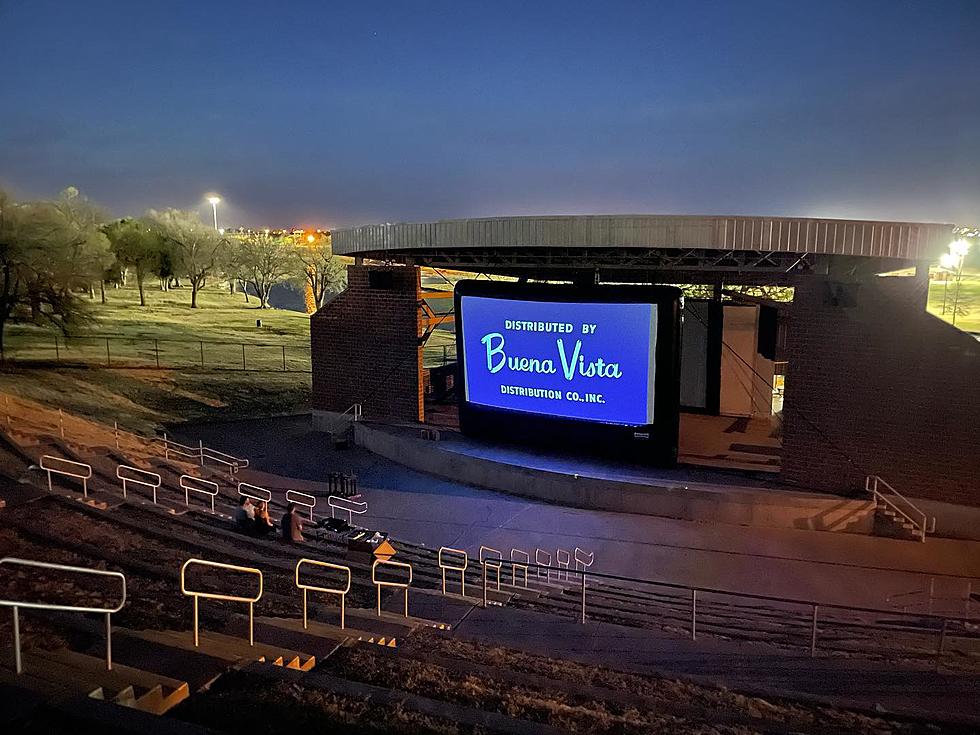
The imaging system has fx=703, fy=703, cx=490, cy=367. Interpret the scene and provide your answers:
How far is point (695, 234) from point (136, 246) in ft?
159

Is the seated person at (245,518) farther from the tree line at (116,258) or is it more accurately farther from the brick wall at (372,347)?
the tree line at (116,258)

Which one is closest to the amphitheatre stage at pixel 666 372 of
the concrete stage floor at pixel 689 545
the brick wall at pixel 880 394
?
the brick wall at pixel 880 394

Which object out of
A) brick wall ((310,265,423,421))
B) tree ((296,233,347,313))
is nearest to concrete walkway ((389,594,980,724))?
brick wall ((310,265,423,421))

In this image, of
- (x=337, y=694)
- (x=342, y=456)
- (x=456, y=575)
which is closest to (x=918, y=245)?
(x=456, y=575)

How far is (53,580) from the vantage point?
778 cm

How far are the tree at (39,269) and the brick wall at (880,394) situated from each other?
2523 cm

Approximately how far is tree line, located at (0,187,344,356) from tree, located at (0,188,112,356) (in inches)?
1.4

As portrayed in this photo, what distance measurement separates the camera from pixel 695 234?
552 inches

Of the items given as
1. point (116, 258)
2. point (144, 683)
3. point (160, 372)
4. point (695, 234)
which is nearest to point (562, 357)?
point (695, 234)

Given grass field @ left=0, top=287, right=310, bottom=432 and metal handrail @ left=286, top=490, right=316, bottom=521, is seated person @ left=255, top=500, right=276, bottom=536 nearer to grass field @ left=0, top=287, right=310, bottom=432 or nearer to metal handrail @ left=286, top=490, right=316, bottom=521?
metal handrail @ left=286, top=490, right=316, bottom=521

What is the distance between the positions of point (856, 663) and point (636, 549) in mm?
5821

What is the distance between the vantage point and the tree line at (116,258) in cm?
2589

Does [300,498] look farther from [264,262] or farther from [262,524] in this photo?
[264,262]

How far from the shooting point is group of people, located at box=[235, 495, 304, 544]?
11734mm
